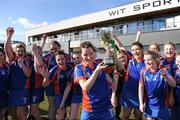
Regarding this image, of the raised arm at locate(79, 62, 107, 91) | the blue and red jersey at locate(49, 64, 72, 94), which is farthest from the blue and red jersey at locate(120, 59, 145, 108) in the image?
the raised arm at locate(79, 62, 107, 91)

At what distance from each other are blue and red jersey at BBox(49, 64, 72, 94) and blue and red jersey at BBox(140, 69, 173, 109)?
5.79 ft

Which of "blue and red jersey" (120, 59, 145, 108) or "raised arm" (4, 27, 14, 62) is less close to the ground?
"raised arm" (4, 27, 14, 62)

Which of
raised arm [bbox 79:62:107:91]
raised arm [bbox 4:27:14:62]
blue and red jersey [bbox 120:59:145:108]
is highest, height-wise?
raised arm [bbox 4:27:14:62]

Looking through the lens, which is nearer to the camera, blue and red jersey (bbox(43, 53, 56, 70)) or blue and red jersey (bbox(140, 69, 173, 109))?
blue and red jersey (bbox(140, 69, 173, 109))

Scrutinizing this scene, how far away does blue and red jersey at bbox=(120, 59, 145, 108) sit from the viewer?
245 inches

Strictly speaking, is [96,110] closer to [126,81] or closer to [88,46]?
[88,46]

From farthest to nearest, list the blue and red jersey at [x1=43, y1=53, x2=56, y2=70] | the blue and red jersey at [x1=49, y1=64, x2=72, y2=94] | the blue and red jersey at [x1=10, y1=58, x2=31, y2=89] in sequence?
1. the blue and red jersey at [x1=43, y1=53, x2=56, y2=70]
2. the blue and red jersey at [x1=49, y1=64, x2=72, y2=94]
3. the blue and red jersey at [x1=10, y1=58, x2=31, y2=89]

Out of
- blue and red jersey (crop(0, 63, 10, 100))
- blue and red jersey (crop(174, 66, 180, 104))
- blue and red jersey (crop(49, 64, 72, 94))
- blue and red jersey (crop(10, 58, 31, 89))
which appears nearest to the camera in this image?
blue and red jersey (crop(174, 66, 180, 104))

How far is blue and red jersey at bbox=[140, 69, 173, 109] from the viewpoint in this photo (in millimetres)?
5230

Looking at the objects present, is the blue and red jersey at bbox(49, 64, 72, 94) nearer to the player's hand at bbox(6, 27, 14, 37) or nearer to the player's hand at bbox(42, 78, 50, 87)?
the player's hand at bbox(42, 78, 50, 87)

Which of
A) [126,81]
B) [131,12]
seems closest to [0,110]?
[126,81]

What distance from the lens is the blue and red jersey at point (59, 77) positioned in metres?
6.34

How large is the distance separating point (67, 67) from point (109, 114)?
218 centimetres

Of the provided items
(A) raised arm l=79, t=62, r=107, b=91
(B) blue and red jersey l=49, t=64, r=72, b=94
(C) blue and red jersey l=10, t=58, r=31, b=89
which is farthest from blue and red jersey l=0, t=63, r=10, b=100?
(A) raised arm l=79, t=62, r=107, b=91
